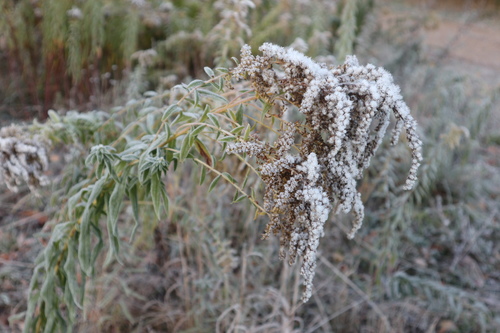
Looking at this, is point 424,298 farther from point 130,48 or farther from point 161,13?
point 161,13

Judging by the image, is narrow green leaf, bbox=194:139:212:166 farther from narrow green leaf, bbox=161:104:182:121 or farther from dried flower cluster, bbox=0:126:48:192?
dried flower cluster, bbox=0:126:48:192

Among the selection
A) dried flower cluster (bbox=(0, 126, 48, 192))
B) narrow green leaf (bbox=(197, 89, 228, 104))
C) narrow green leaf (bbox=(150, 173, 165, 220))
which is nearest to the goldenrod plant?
dried flower cluster (bbox=(0, 126, 48, 192))

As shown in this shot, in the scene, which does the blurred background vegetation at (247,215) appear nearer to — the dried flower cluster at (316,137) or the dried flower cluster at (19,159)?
the dried flower cluster at (19,159)

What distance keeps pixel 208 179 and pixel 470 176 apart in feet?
7.17

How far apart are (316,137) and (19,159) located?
3.12 feet

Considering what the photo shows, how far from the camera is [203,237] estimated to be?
6.41ft

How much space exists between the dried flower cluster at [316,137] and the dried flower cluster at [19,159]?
2.50ft

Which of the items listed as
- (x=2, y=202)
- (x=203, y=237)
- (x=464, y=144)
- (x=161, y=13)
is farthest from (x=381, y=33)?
(x=2, y=202)

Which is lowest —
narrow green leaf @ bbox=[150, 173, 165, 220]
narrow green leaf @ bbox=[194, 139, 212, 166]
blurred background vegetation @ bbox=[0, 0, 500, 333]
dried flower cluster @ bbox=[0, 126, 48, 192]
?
blurred background vegetation @ bbox=[0, 0, 500, 333]

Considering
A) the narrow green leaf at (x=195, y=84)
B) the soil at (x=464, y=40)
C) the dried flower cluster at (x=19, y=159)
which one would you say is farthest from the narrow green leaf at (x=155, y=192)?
the soil at (x=464, y=40)

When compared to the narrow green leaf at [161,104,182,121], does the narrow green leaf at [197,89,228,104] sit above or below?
above

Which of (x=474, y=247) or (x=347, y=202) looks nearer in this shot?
Result: (x=347, y=202)

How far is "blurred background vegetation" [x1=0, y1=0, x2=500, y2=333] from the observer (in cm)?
202

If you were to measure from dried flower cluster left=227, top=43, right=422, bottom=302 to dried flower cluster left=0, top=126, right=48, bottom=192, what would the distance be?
76cm
